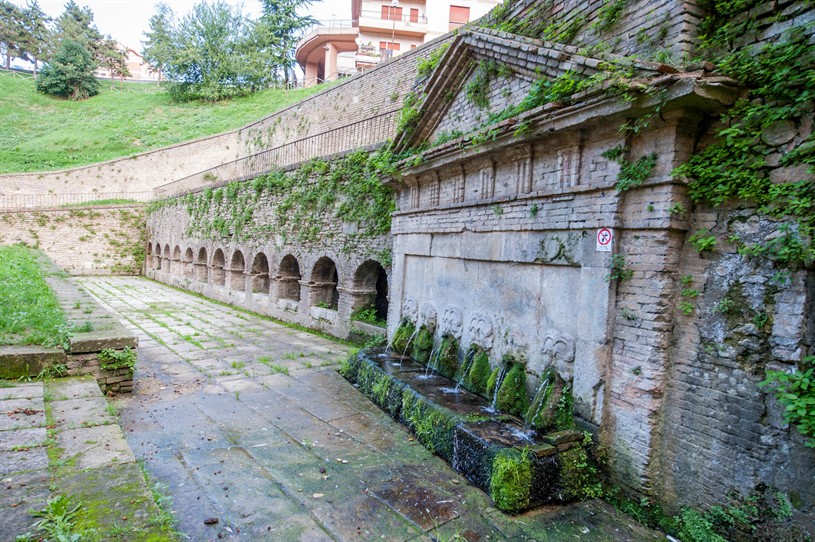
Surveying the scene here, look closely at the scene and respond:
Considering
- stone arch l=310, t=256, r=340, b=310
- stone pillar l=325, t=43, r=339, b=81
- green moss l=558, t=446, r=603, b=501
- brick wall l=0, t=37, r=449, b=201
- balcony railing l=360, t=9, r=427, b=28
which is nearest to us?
green moss l=558, t=446, r=603, b=501

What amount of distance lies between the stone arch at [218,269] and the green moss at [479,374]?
1331 cm

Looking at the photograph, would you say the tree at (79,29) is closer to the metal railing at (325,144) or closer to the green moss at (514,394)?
the metal railing at (325,144)

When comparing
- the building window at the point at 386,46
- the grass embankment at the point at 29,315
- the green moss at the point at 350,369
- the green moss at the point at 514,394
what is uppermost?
the building window at the point at 386,46

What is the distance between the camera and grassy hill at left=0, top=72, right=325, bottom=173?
3186 centimetres

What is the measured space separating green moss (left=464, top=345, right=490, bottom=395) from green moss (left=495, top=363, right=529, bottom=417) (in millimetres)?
517

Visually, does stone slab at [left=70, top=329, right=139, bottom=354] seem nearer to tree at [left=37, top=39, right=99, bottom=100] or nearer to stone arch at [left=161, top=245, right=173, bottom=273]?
stone arch at [left=161, top=245, right=173, bottom=273]

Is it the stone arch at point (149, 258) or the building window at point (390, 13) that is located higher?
the building window at point (390, 13)

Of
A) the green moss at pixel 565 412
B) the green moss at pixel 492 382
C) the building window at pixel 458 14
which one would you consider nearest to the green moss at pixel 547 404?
the green moss at pixel 565 412

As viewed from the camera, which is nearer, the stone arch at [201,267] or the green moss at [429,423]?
the green moss at [429,423]

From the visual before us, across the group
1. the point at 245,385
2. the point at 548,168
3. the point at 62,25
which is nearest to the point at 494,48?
the point at 548,168

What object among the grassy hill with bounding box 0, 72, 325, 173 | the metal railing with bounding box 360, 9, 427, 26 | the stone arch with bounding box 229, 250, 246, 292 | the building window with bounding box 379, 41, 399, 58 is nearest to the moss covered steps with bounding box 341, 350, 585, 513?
the stone arch with bounding box 229, 250, 246, 292

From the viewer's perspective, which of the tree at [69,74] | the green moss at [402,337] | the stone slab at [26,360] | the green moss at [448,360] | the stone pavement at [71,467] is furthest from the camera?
the tree at [69,74]

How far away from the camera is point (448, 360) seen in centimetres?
659

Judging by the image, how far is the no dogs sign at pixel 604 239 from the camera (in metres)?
4.27
